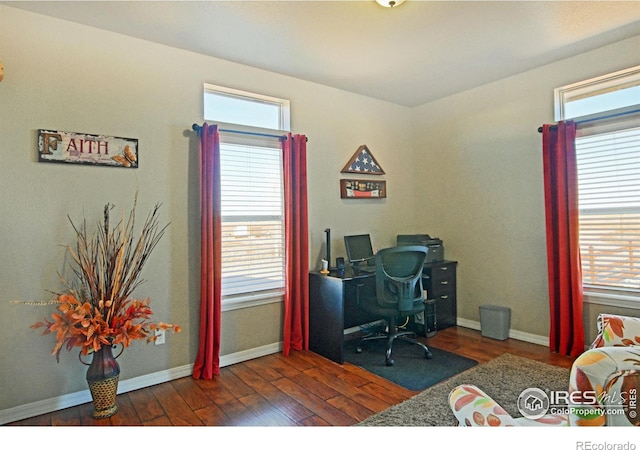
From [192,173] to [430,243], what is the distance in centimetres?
259

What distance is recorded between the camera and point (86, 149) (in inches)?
102

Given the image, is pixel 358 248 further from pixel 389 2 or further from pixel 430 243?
pixel 389 2

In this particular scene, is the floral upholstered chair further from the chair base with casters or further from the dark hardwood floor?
the chair base with casters

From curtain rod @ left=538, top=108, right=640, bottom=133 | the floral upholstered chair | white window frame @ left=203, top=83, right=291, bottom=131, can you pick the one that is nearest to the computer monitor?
white window frame @ left=203, top=83, right=291, bottom=131

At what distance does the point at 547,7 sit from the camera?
246cm

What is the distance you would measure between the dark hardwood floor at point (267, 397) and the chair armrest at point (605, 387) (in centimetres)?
154

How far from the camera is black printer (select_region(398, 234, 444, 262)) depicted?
4.09 metres

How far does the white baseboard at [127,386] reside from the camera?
2.35 metres

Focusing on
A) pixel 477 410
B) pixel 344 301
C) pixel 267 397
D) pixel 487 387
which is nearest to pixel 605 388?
pixel 477 410

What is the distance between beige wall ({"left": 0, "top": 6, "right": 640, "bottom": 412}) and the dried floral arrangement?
0.11 metres
